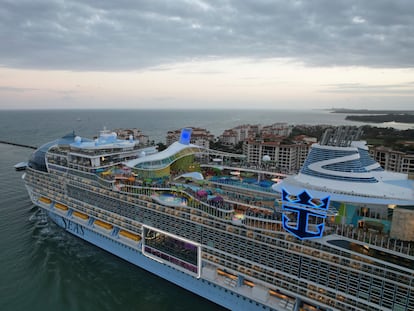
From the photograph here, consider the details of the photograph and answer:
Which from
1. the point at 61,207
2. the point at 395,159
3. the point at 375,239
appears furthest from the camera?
the point at 395,159

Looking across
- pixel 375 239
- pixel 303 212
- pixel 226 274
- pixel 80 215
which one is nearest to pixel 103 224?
pixel 80 215

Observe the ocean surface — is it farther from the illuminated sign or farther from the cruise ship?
the illuminated sign

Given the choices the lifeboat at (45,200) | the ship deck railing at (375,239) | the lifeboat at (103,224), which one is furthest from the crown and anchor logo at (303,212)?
the lifeboat at (45,200)

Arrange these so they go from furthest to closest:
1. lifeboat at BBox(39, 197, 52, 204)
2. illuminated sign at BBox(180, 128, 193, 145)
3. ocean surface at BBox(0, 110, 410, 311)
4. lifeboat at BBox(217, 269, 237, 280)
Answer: illuminated sign at BBox(180, 128, 193, 145)
lifeboat at BBox(39, 197, 52, 204)
ocean surface at BBox(0, 110, 410, 311)
lifeboat at BBox(217, 269, 237, 280)

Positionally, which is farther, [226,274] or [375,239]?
[226,274]

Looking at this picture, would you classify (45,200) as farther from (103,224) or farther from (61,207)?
(103,224)

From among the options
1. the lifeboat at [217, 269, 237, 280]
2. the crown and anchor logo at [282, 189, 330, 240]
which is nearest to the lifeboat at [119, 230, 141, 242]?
the lifeboat at [217, 269, 237, 280]
